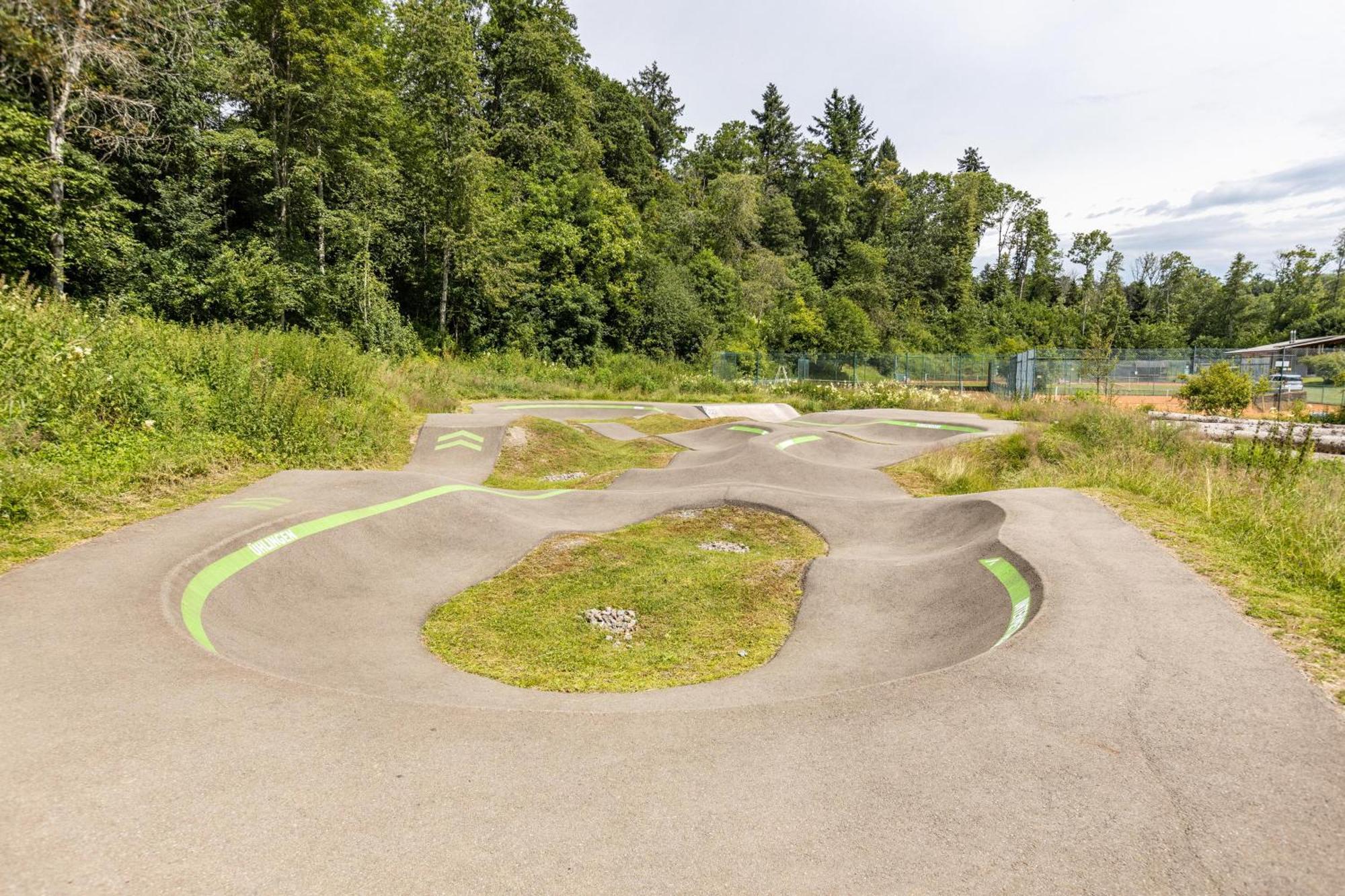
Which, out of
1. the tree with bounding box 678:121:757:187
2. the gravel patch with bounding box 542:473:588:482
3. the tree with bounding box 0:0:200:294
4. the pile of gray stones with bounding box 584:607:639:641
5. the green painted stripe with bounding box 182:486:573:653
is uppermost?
the tree with bounding box 678:121:757:187

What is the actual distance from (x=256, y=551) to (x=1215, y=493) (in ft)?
34.2

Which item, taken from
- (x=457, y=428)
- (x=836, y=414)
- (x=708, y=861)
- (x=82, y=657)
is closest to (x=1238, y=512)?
(x=708, y=861)

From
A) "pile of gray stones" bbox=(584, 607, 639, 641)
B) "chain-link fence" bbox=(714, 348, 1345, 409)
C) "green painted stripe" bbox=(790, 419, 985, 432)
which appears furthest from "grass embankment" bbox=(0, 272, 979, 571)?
"chain-link fence" bbox=(714, 348, 1345, 409)

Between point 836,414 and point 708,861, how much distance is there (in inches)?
790

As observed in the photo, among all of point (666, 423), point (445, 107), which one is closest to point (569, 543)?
point (666, 423)

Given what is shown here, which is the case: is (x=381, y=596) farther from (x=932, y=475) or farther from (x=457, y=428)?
(x=932, y=475)

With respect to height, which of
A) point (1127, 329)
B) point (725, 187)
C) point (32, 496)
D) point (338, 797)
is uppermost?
point (725, 187)

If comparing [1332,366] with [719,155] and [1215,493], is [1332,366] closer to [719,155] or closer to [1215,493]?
[1215,493]

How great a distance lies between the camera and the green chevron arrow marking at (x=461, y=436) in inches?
574

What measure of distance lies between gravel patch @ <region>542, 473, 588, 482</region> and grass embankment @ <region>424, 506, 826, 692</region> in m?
4.62

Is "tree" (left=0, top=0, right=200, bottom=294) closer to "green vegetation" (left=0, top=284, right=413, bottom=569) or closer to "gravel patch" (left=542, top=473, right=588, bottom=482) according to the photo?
"green vegetation" (left=0, top=284, right=413, bottom=569)

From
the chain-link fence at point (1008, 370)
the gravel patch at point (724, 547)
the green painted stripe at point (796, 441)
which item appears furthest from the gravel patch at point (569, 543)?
the chain-link fence at point (1008, 370)

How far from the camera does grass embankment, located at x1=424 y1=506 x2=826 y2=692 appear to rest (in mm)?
5242

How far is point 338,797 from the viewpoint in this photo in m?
2.65
